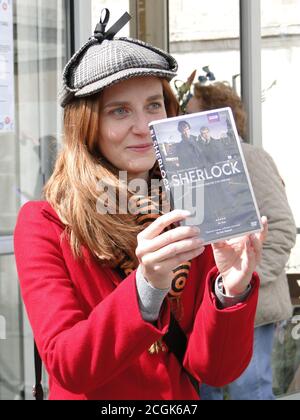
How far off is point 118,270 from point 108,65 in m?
0.46

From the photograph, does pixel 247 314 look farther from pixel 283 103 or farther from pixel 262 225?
pixel 283 103

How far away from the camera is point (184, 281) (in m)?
2.00

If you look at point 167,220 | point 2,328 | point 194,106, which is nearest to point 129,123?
point 167,220

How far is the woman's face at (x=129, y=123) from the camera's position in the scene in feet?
6.55

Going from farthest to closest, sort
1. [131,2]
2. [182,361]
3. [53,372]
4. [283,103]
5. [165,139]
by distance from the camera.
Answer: [283,103]
[131,2]
[182,361]
[53,372]
[165,139]

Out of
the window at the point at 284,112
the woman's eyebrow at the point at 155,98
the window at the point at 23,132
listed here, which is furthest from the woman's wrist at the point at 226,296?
the window at the point at 284,112

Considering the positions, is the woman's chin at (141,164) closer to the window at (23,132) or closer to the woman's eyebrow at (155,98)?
the woman's eyebrow at (155,98)

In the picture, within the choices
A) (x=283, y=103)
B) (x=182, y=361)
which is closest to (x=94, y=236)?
(x=182, y=361)

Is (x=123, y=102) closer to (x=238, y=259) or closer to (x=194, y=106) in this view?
(x=238, y=259)

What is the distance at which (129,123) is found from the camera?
78.5 inches

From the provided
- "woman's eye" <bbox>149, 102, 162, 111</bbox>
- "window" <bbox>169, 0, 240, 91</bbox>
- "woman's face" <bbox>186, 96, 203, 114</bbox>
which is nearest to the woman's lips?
"woman's eye" <bbox>149, 102, 162, 111</bbox>

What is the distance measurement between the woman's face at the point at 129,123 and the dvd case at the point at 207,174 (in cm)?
29

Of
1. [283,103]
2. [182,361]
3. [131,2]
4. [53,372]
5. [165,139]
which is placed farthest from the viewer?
[283,103]

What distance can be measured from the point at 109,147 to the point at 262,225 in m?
0.46
